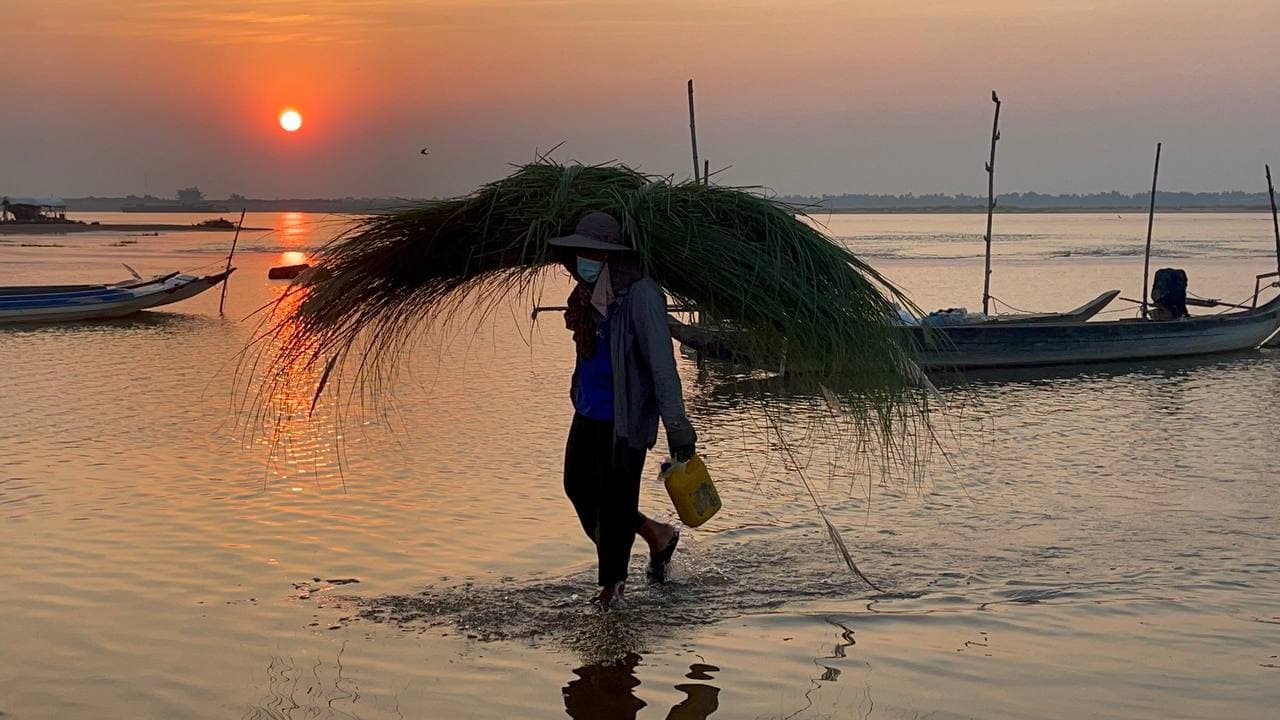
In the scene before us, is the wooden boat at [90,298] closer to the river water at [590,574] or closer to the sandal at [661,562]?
the river water at [590,574]

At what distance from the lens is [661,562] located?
5770mm

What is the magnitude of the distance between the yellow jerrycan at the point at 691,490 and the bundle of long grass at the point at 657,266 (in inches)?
23.1

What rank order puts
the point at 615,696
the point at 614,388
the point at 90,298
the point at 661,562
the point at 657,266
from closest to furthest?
1. the point at 615,696
2. the point at 614,388
3. the point at 657,266
4. the point at 661,562
5. the point at 90,298

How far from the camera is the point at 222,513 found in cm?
727

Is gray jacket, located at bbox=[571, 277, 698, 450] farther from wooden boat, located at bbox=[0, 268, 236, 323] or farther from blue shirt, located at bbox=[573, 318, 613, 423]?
wooden boat, located at bbox=[0, 268, 236, 323]

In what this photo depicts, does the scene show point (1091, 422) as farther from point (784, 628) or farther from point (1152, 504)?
point (784, 628)

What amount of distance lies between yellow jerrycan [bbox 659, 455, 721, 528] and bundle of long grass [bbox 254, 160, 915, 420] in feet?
1.93

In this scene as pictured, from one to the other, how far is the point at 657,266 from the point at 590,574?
141 cm

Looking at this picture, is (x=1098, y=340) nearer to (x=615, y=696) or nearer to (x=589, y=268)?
(x=589, y=268)

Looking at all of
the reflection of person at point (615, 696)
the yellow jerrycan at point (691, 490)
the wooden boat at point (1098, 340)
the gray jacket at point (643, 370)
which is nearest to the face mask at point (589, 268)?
the gray jacket at point (643, 370)

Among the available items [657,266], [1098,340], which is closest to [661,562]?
[657,266]

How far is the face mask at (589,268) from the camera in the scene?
5.21 meters

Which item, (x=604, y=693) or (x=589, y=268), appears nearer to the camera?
(x=604, y=693)

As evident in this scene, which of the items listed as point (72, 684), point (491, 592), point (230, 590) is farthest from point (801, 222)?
point (72, 684)
